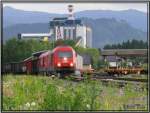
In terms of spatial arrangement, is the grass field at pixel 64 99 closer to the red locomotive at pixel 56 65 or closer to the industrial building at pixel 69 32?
the industrial building at pixel 69 32

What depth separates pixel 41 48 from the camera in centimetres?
856

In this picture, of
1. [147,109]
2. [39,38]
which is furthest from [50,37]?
[147,109]

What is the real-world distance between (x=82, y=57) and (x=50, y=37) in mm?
2296

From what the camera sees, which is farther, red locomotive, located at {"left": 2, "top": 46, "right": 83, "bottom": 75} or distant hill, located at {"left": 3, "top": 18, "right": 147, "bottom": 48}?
red locomotive, located at {"left": 2, "top": 46, "right": 83, "bottom": 75}

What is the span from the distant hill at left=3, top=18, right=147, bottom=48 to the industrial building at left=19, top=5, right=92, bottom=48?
0.09 meters

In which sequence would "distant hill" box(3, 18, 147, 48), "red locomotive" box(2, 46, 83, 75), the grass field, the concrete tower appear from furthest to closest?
"red locomotive" box(2, 46, 83, 75)
the grass field
"distant hill" box(3, 18, 147, 48)
the concrete tower

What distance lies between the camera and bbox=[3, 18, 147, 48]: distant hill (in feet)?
25.1

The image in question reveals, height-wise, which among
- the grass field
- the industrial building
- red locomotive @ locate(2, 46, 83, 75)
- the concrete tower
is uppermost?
the concrete tower

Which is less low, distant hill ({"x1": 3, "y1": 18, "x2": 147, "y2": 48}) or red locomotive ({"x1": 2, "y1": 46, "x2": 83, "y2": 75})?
distant hill ({"x1": 3, "y1": 18, "x2": 147, "y2": 48})

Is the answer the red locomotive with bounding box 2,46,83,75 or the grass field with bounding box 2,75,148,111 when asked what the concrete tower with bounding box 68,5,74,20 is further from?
the red locomotive with bounding box 2,46,83,75

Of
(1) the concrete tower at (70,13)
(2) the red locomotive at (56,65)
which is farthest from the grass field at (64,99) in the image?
(2) the red locomotive at (56,65)

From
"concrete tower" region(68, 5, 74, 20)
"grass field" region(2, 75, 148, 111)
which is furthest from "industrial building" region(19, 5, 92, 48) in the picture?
"grass field" region(2, 75, 148, 111)

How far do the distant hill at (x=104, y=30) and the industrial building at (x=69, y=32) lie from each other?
9cm

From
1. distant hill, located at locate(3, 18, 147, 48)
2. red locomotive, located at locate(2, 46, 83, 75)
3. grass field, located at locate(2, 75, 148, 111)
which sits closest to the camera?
distant hill, located at locate(3, 18, 147, 48)
